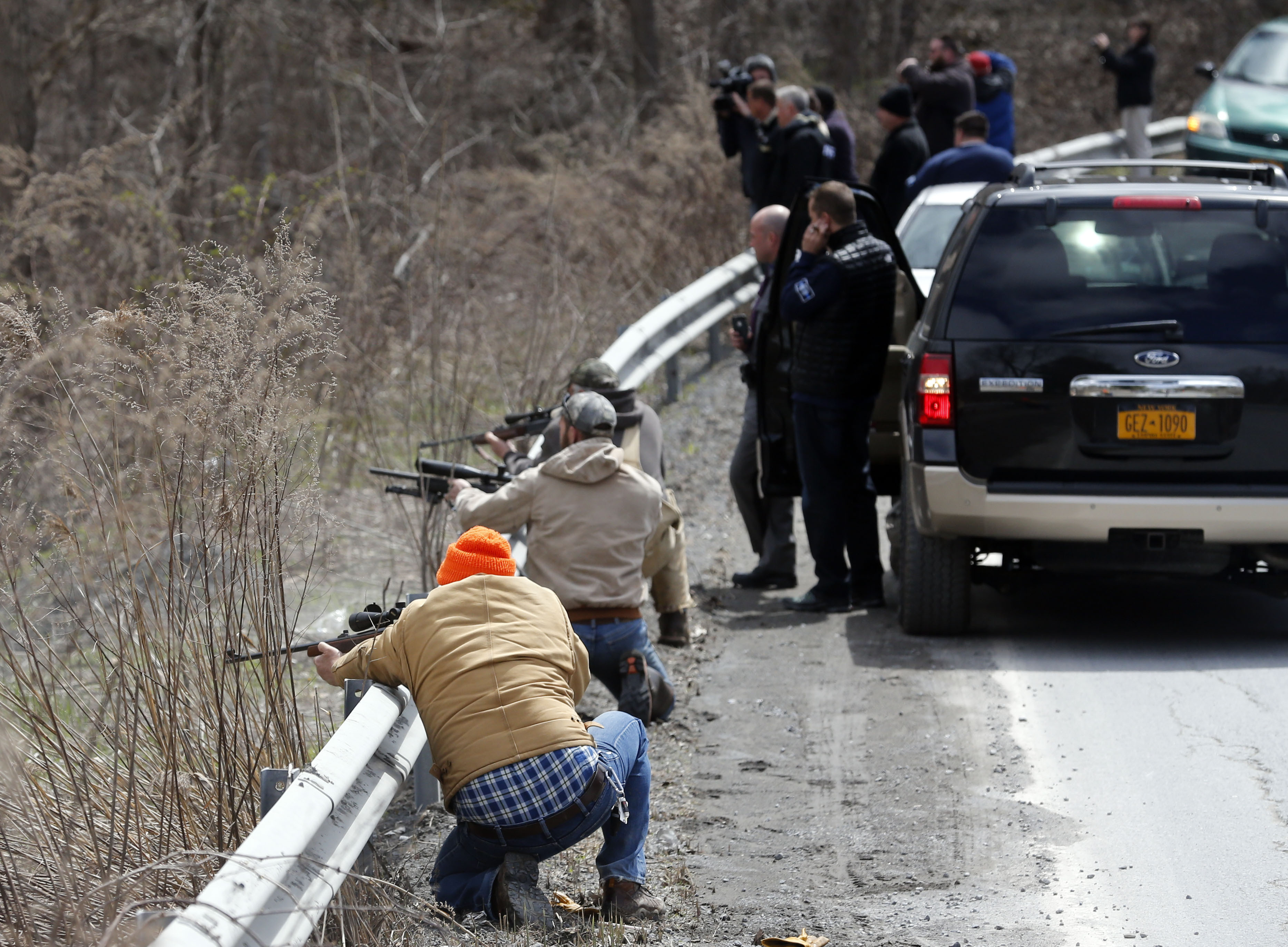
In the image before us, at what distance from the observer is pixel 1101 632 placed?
7430 mm

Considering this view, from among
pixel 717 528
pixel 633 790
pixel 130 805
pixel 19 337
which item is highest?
pixel 19 337

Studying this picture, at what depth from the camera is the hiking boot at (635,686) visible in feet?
19.9

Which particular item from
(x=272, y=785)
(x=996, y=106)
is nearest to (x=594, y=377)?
(x=272, y=785)

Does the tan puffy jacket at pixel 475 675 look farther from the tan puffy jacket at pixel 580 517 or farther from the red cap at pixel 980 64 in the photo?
the red cap at pixel 980 64

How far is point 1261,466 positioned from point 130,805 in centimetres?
495

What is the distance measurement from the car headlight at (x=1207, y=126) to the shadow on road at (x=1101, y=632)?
37.8 ft

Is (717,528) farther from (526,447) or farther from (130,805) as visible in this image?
(130,805)

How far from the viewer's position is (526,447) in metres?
7.77

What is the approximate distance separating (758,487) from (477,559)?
4.56 metres

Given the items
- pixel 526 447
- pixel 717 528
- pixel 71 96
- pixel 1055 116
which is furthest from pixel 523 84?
pixel 526 447

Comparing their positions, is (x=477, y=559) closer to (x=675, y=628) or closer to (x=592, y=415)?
(x=592, y=415)

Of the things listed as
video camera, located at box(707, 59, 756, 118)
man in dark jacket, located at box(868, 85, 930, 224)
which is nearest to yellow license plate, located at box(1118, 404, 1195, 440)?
man in dark jacket, located at box(868, 85, 930, 224)

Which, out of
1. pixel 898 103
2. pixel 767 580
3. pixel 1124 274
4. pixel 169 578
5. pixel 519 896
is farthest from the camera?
pixel 898 103

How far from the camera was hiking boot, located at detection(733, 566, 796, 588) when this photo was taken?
8.60 m
